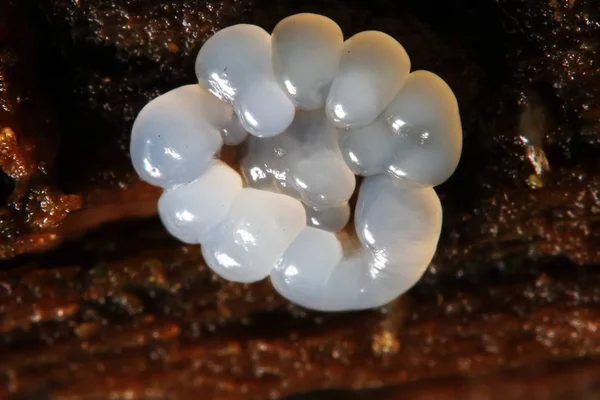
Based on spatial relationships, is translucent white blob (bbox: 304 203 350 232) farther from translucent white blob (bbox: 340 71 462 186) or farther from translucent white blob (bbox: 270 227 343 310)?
translucent white blob (bbox: 340 71 462 186)

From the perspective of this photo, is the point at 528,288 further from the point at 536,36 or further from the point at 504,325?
the point at 536,36

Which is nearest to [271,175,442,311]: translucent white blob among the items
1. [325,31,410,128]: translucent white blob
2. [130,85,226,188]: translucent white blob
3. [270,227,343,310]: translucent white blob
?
[270,227,343,310]: translucent white blob

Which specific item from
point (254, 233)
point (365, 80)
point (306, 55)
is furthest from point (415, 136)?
point (254, 233)

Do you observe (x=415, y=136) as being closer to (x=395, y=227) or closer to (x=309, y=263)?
→ (x=395, y=227)

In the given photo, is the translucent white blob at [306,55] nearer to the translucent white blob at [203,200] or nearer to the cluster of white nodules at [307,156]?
the cluster of white nodules at [307,156]

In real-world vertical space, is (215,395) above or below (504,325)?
below

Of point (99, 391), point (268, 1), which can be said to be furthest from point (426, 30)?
point (99, 391)
